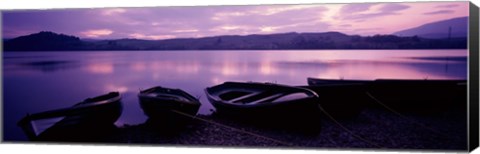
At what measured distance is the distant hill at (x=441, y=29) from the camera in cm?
590

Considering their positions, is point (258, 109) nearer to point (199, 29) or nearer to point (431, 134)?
point (199, 29)

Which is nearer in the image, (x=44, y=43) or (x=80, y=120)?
(x=80, y=120)

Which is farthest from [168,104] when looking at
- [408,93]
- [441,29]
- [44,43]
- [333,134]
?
→ [441,29]

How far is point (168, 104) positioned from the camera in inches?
261

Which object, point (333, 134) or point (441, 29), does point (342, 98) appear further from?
point (441, 29)

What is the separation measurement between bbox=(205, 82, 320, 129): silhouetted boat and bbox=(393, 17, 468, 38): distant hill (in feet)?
3.50

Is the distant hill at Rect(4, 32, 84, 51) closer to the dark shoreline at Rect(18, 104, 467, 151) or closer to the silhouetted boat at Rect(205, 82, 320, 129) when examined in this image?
the dark shoreline at Rect(18, 104, 467, 151)

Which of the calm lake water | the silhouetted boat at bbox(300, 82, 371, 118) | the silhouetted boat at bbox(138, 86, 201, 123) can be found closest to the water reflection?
the calm lake water

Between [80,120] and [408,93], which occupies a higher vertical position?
[408,93]

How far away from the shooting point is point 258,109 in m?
6.48

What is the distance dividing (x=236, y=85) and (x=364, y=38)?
4.30 feet

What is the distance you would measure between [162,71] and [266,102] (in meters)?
1.07

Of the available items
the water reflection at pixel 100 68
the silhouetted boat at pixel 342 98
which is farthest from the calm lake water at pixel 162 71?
the silhouetted boat at pixel 342 98

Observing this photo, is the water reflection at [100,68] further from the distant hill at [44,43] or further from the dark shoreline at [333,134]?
the dark shoreline at [333,134]
